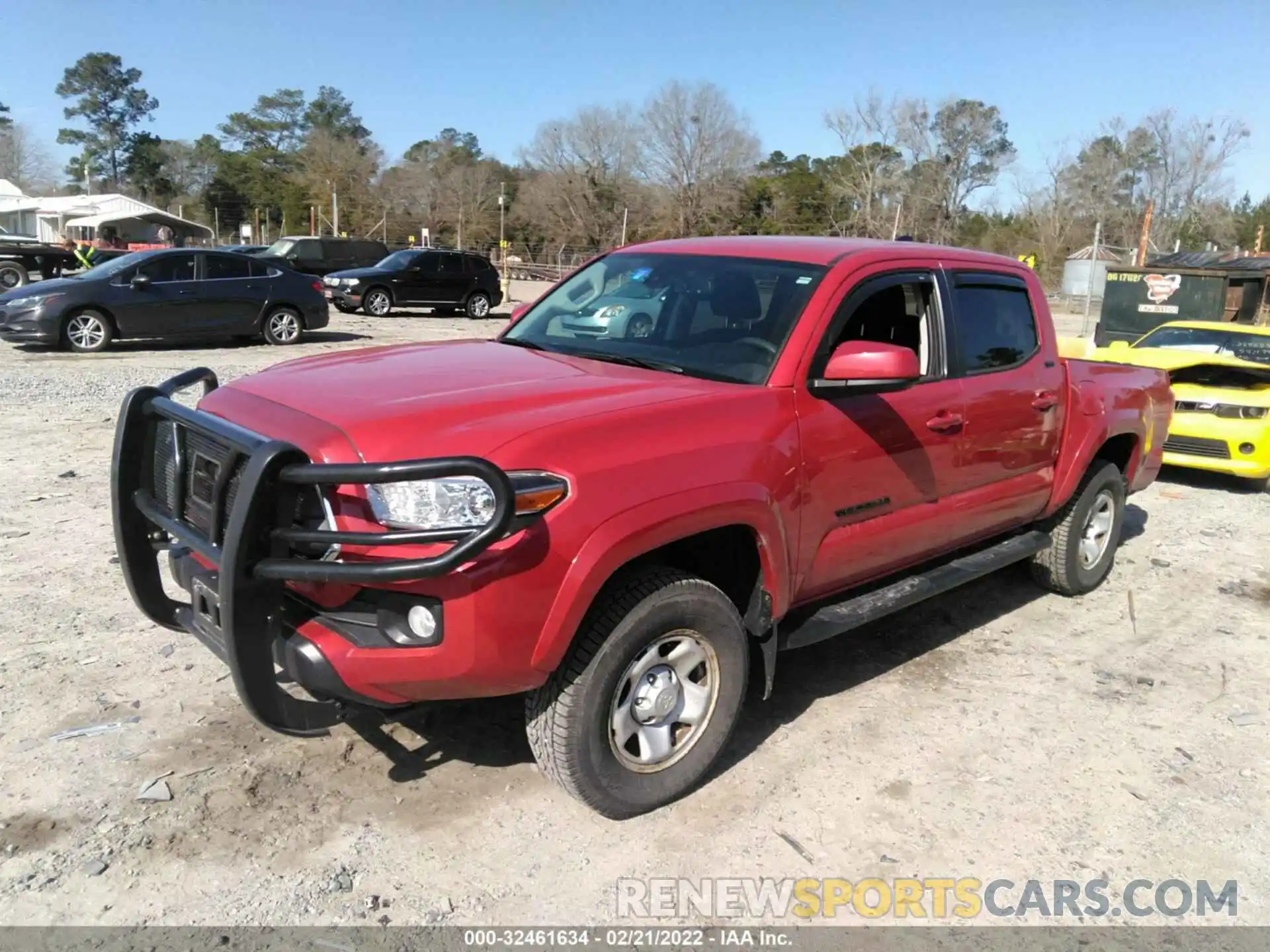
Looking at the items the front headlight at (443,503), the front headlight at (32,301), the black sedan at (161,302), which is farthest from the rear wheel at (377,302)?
the front headlight at (443,503)

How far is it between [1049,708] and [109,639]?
170 inches

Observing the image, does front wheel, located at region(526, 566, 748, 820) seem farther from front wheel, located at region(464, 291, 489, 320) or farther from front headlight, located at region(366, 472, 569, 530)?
front wheel, located at region(464, 291, 489, 320)

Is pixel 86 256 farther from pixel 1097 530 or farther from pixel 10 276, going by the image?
pixel 1097 530

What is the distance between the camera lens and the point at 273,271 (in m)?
16.4

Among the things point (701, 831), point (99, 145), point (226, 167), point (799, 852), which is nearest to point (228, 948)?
point (701, 831)

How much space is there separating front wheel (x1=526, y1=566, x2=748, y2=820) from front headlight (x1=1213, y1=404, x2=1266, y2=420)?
7.54m

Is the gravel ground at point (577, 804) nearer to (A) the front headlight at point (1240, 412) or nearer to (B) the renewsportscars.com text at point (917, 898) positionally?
(B) the renewsportscars.com text at point (917, 898)

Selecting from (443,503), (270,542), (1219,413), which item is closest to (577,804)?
(443,503)

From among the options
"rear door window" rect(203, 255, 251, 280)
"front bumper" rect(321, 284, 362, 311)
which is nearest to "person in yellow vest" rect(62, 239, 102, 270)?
"front bumper" rect(321, 284, 362, 311)

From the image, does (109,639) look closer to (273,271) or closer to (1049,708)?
(1049,708)

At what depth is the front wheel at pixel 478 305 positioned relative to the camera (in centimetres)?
2467

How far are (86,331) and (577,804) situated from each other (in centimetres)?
1366

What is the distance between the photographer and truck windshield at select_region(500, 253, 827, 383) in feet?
12.8

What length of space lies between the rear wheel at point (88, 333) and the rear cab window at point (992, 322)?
13371 mm
